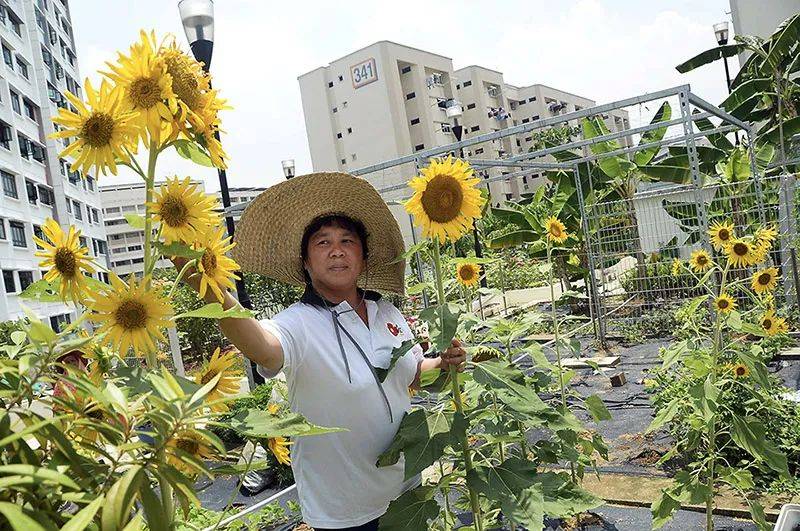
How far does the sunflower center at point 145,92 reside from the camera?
3.35 ft

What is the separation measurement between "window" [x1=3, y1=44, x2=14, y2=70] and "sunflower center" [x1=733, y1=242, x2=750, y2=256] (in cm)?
3067

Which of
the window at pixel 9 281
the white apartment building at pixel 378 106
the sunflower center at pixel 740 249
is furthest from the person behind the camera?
the white apartment building at pixel 378 106

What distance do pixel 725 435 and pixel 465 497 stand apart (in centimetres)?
208

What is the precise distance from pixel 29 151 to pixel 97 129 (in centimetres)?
3130

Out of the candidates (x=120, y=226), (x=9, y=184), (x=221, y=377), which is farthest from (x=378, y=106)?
(x=221, y=377)

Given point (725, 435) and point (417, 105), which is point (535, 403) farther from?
point (417, 105)

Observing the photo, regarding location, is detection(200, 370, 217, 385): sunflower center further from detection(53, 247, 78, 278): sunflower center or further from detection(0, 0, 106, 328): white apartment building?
detection(0, 0, 106, 328): white apartment building

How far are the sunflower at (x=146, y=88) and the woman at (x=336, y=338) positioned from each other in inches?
28.5

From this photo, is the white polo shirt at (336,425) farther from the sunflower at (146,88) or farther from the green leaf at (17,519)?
the green leaf at (17,519)

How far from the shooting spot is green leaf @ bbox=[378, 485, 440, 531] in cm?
173

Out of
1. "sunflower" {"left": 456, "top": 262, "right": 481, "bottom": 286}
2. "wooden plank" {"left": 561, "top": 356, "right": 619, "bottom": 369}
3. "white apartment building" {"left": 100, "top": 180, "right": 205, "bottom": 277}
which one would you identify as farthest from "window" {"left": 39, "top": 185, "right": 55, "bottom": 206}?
"white apartment building" {"left": 100, "top": 180, "right": 205, "bottom": 277}

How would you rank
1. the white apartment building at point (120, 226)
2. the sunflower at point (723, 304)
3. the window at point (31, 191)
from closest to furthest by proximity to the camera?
1. the sunflower at point (723, 304)
2. the window at point (31, 191)
3. the white apartment building at point (120, 226)

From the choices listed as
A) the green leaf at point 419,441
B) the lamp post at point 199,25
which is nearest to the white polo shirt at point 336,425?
the green leaf at point 419,441

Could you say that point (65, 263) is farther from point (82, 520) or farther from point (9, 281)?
point (9, 281)
